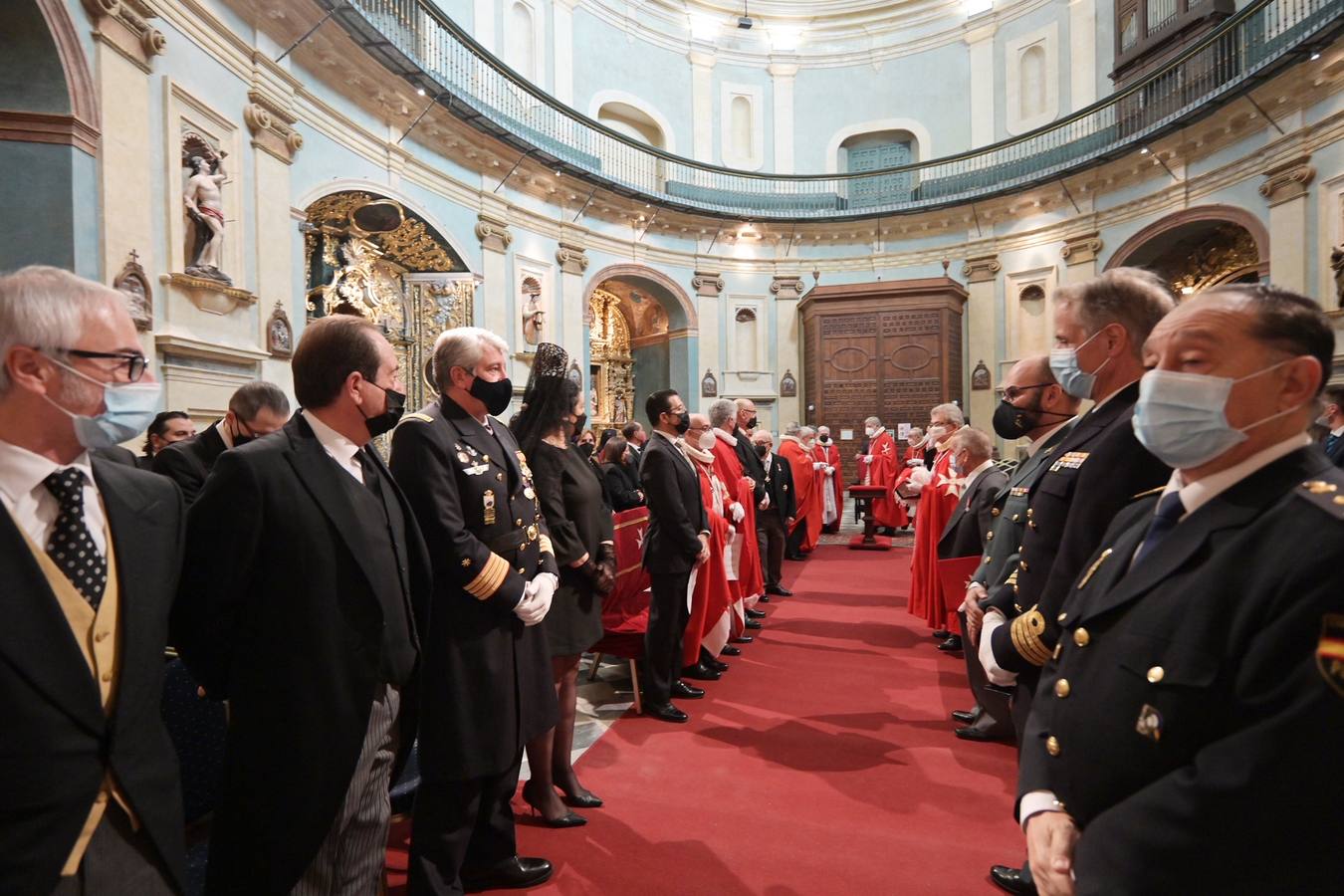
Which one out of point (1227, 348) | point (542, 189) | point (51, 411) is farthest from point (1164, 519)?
point (542, 189)

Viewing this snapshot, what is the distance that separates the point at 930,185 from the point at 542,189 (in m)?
9.54

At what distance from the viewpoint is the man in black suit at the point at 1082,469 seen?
6.17 feet

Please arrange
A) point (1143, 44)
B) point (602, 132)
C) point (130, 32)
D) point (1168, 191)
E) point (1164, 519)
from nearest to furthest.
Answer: point (1164, 519) → point (130, 32) → point (1168, 191) → point (1143, 44) → point (602, 132)

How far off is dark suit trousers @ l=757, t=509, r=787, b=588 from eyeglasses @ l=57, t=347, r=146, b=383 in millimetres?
6823

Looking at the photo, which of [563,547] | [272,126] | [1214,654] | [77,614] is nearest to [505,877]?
[563,547]

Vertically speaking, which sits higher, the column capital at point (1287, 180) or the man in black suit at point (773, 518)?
the column capital at point (1287, 180)

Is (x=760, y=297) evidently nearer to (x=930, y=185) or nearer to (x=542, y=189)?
(x=930, y=185)

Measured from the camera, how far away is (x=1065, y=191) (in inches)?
564

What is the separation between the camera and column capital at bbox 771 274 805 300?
56.3ft

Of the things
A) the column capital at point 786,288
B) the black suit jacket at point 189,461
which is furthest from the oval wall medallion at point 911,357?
the black suit jacket at point 189,461

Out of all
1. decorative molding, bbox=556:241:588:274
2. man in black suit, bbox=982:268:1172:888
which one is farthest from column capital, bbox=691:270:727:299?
man in black suit, bbox=982:268:1172:888

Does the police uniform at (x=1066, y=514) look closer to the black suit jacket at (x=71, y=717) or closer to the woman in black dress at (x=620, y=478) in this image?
the black suit jacket at (x=71, y=717)

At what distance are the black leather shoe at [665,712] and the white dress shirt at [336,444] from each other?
2960 mm

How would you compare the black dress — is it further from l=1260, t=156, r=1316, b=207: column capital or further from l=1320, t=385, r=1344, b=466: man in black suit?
l=1260, t=156, r=1316, b=207: column capital
